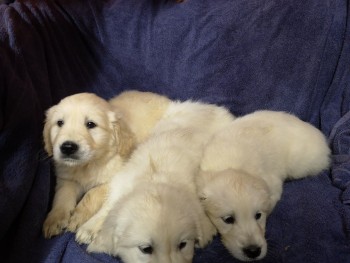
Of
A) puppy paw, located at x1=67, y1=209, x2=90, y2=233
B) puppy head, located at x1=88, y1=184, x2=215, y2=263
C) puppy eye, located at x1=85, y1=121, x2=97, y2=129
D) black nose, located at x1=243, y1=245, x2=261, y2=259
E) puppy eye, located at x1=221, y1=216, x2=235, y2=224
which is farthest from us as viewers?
puppy eye, located at x1=85, y1=121, x2=97, y2=129

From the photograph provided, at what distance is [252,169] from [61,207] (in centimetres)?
102

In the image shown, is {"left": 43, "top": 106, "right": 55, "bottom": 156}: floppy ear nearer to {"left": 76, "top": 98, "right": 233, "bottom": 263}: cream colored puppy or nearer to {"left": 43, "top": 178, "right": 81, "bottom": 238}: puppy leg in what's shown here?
{"left": 43, "top": 178, "right": 81, "bottom": 238}: puppy leg

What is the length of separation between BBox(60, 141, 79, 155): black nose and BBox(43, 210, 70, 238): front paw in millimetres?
311

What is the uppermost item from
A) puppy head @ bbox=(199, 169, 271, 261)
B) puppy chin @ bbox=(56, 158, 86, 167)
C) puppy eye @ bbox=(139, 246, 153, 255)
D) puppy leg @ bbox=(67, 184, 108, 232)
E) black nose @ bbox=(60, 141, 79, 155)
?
black nose @ bbox=(60, 141, 79, 155)

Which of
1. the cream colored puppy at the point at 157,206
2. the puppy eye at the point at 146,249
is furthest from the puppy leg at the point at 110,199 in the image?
the puppy eye at the point at 146,249

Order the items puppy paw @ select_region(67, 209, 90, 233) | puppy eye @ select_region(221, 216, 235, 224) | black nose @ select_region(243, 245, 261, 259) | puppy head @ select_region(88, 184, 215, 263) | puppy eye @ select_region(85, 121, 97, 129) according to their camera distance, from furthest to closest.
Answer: puppy eye @ select_region(85, 121, 97, 129)
puppy paw @ select_region(67, 209, 90, 233)
puppy eye @ select_region(221, 216, 235, 224)
black nose @ select_region(243, 245, 261, 259)
puppy head @ select_region(88, 184, 215, 263)

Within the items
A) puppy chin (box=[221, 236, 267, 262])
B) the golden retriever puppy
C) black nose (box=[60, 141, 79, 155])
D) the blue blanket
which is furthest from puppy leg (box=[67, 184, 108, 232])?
puppy chin (box=[221, 236, 267, 262])

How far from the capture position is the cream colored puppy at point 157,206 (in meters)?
1.56

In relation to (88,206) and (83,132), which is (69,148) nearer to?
(83,132)

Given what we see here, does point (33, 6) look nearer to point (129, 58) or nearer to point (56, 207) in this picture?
point (129, 58)

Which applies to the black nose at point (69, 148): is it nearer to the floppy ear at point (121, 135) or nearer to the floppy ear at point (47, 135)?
the floppy ear at point (47, 135)

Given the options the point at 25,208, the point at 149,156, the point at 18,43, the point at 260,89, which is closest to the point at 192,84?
the point at 260,89

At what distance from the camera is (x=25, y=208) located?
6.05ft

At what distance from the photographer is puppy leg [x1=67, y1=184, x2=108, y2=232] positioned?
1939 mm
